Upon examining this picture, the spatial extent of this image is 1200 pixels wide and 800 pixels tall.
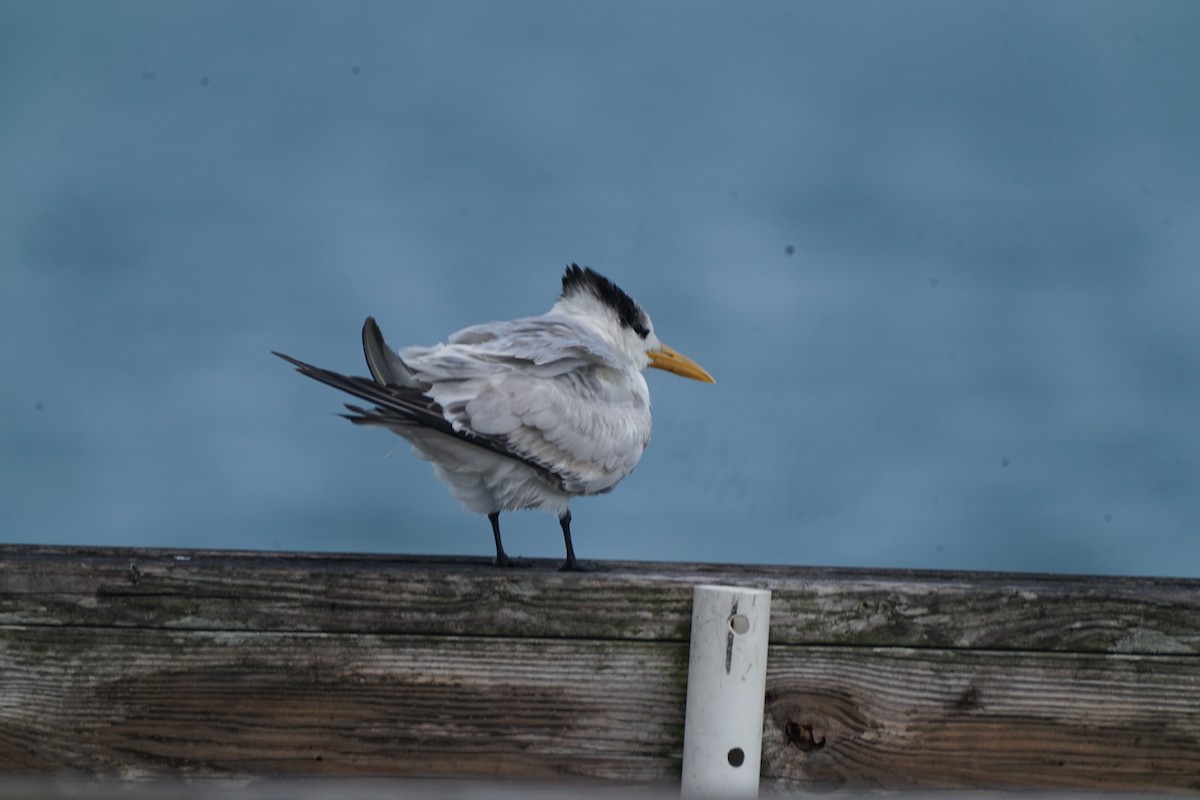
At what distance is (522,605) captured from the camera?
242 cm

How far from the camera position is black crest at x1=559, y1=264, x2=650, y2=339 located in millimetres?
5055

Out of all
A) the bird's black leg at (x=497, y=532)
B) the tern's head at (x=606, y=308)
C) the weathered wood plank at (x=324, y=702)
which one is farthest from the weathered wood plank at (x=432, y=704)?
the tern's head at (x=606, y=308)

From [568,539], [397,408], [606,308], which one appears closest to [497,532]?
[568,539]

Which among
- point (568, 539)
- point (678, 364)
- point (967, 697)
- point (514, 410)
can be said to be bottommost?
point (967, 697)

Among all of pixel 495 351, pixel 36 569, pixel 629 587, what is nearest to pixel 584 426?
pixel 495 351

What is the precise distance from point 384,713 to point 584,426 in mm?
1696

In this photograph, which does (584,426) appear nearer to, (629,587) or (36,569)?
(629,587)

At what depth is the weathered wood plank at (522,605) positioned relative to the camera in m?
2.40

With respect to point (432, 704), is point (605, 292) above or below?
above

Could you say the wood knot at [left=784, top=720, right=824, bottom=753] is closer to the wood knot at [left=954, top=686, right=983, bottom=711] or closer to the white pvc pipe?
the white pvc pipe

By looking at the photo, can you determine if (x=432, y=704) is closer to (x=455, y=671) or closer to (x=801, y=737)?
(x=455, y=671)

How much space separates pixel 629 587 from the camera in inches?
95.4

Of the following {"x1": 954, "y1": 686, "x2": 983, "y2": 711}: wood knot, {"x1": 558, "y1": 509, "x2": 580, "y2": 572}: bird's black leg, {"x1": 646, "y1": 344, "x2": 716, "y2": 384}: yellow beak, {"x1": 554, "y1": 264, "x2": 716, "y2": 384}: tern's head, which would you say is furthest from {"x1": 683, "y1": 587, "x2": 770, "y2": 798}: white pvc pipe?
{"x1": 646, "y1": 344, "x2": 716, "y2": 384}: yellow beak

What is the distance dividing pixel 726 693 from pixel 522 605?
41 centimetres
